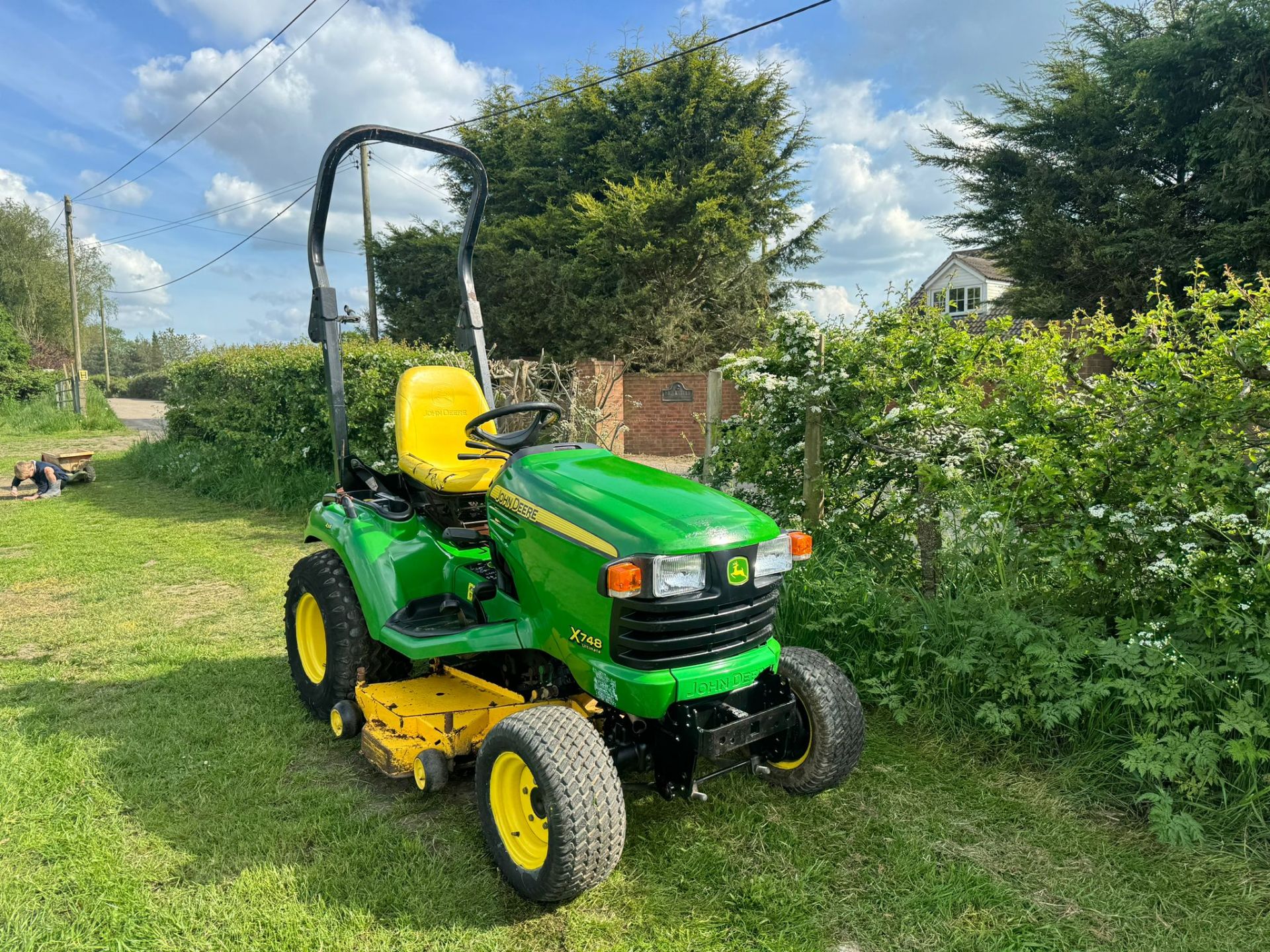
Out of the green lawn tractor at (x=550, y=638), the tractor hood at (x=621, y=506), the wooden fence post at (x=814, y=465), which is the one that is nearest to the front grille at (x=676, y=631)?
the green lawn tractor at (x=550, y=638)

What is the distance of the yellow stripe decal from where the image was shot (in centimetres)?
246

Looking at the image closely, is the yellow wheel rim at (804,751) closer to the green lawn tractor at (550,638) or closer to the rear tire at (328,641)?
the green lawn tractor at (550,638)

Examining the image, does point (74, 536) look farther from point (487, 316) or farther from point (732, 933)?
point (487, 316)

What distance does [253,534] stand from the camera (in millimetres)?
8055

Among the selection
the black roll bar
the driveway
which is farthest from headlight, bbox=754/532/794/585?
the driveway

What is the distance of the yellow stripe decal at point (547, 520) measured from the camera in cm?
246

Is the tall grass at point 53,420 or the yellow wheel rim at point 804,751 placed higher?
the tall grass at point 53,420

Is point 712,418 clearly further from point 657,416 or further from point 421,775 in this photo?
point 657,416

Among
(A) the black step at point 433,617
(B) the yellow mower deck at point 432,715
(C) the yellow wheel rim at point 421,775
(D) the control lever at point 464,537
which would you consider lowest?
(C) the yellow wheel rim at point 421,775

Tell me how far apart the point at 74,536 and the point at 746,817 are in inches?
300

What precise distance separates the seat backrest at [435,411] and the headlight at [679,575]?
1.70 meters

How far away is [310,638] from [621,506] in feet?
6.95

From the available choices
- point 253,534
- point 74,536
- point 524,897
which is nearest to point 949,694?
point 524,897

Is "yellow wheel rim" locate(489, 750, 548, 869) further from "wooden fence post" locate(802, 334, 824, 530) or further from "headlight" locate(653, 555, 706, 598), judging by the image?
"wooden fence post" locate(802, 334, 824, 530)
